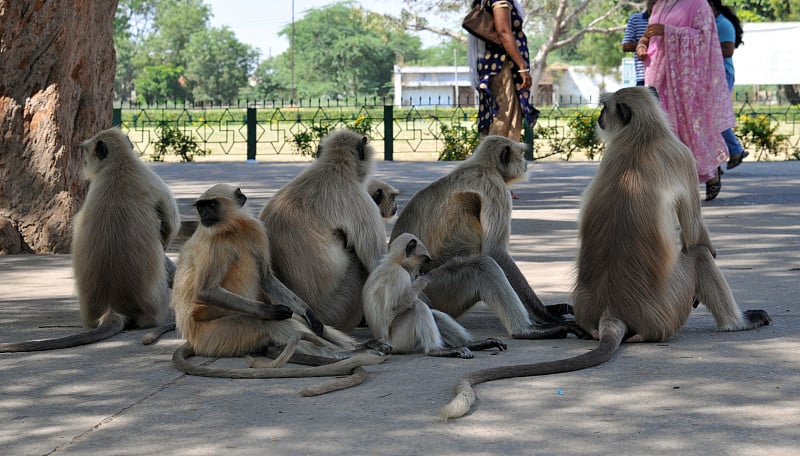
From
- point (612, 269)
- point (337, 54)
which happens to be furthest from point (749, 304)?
point (337, 54)

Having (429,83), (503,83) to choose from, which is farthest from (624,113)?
(429,83)

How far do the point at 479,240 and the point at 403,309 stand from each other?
834 millimetres

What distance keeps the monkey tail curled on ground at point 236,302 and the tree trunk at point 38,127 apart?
4128mm

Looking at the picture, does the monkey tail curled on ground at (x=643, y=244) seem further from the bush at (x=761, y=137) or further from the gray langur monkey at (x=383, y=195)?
the bush at (x=761, y=137)

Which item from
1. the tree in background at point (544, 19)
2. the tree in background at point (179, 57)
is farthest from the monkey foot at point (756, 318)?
the tree in background at point (179, 57)

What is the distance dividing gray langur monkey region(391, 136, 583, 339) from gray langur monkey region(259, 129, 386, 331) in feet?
1.03

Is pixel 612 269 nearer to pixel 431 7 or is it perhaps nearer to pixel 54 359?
pixel 54 359

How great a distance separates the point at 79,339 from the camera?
518 cm

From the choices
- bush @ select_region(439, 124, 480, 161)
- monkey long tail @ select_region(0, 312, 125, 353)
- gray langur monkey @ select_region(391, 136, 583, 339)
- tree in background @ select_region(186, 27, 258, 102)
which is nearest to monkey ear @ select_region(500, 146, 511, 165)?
gray langur monkey @ select_region(391, 136, 583, 339)

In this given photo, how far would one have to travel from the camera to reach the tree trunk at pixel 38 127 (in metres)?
8.45

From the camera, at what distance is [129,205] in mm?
5574

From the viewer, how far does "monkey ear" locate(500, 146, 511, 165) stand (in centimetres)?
549

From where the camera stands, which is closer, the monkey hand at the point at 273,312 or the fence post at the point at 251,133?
the monkey hand at the point at 273,312

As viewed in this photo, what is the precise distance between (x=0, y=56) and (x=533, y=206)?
5331mm
